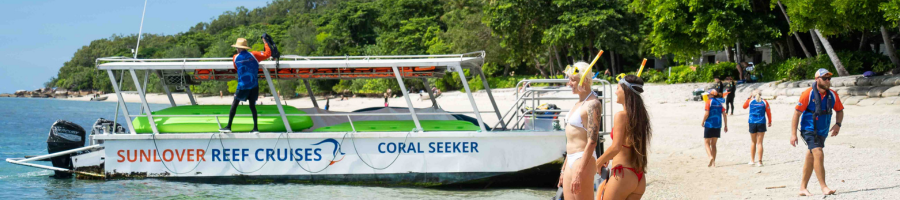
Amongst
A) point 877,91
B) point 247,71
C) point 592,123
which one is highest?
point 247,71

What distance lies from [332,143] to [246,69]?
1463mm

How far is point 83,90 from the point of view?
113312mm

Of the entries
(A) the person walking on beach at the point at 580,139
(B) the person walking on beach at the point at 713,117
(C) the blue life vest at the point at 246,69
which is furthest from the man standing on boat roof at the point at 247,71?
(B) the person walking on beach at the point at 713,117

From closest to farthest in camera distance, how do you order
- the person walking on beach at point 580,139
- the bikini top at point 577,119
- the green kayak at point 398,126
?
the person walking on beach at point 580,139 < the bikini top at point 577,119 < the green kayak at point 398,126

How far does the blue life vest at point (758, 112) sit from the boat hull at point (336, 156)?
360 centimetres

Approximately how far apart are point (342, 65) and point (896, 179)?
22.6 ft

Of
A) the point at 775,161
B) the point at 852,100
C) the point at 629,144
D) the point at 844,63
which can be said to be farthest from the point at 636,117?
the point at 844,63

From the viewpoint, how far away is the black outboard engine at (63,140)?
10188mm

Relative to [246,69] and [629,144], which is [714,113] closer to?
[629,144]

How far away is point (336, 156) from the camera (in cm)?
888

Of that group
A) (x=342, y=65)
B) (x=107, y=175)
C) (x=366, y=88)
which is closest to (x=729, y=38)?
(x=342, y=65)

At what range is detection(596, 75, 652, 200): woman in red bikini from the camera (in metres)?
4.41

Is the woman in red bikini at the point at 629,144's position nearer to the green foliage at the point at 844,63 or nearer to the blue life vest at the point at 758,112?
the blue life vest at the point at 758,112

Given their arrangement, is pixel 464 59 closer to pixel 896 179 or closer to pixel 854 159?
pixel 896 179
